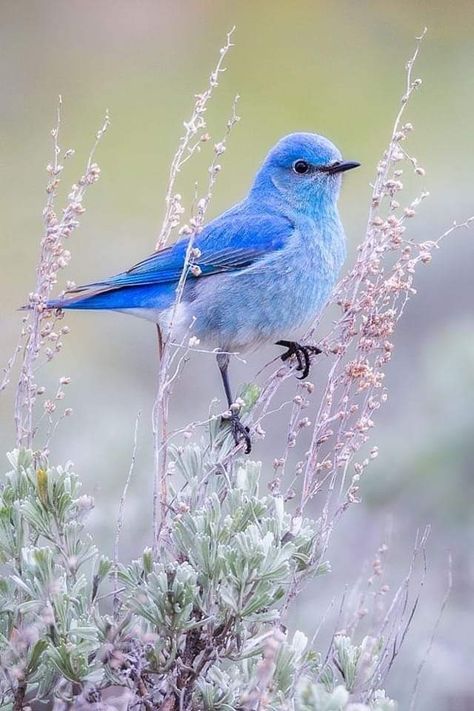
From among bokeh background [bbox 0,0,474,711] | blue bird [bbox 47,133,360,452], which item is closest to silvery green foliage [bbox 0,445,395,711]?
bokeh background [bbox 0,0,474,711]

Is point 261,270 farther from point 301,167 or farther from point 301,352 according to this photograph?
point 301,167

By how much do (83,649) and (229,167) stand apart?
7.87 metres

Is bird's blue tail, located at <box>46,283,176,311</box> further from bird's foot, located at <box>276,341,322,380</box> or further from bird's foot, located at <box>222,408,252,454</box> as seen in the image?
bird's foot, located at <box>222,408,252,454</box>

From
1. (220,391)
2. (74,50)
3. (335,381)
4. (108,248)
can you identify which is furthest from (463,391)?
(74,50)

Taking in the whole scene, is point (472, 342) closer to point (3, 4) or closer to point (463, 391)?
point (463, 391)

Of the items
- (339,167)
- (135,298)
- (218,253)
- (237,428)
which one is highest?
(339,167)

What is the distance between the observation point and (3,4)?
12.0m

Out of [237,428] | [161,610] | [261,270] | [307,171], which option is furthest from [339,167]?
[161,610]

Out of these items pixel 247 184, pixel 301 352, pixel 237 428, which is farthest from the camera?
pixel 247 184

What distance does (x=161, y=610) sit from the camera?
89.5 inches

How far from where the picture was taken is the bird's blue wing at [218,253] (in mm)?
3987

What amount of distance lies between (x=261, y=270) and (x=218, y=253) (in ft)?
0.58

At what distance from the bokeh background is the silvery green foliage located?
0.81 m

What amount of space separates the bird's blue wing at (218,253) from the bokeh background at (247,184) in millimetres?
645
